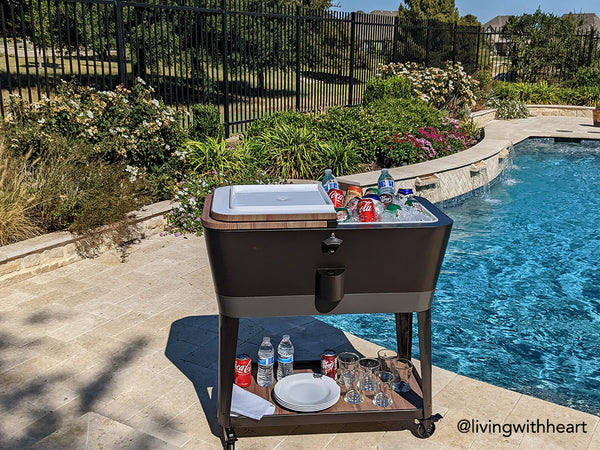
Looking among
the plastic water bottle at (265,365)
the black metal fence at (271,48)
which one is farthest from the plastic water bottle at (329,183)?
the black metal fence at (271,48)

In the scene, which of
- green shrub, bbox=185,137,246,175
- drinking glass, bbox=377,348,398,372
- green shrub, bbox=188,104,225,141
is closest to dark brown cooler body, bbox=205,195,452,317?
drinking glass, bbox=377,348,398,372

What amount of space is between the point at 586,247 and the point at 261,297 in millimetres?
6137

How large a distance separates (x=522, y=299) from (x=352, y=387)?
3.28m

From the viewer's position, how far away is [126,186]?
23.2 ft

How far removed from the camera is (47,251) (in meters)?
5.82

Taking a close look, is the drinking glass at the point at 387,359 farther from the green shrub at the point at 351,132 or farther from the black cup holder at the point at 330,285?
the green shrub at the point at 351,132

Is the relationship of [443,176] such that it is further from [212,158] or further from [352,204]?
[352,204]

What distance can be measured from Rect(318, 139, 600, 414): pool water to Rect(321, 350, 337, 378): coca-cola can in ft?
4.85

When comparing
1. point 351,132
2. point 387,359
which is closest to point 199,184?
point 351,132

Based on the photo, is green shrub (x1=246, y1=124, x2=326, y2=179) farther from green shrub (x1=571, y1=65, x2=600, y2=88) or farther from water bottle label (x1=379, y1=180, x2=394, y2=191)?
green shrub (x1=571, y1=65, x2=600, y2=88)

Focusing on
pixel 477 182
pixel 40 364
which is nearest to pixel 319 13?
pixel 477 182

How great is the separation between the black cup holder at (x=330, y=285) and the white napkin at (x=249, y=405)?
0.76 metres

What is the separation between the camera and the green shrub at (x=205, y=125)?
927 centimetres

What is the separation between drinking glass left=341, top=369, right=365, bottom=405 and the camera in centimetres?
336
